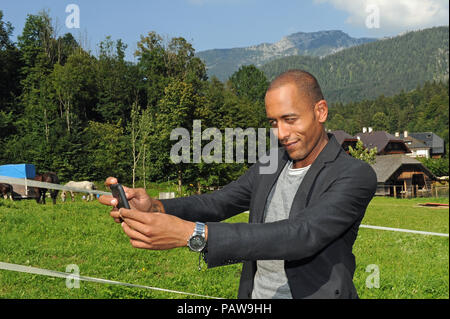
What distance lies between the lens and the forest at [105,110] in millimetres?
48156

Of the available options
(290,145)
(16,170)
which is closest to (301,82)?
(290,145)

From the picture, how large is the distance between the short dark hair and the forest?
43.5m

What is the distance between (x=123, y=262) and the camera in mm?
10336

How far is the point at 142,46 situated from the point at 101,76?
1567 cm

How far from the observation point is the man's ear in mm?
2268

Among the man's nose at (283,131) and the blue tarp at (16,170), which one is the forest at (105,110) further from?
the man's nose at (283,131)

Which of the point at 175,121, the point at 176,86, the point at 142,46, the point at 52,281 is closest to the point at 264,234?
the point at 52,281

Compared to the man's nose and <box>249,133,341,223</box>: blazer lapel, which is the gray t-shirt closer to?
<box>249,133,341,223</box>: blazer lapel

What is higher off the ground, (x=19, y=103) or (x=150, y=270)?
(x=19, y=103)

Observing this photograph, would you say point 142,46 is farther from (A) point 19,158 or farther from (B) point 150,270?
(B) point 150,270

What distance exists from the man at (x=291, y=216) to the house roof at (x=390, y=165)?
71872 millimetres

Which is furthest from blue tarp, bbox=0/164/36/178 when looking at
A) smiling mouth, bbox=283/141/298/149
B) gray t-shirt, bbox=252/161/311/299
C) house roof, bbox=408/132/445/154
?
house roof, bbox=408/132/445/154

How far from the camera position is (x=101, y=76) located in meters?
72.0

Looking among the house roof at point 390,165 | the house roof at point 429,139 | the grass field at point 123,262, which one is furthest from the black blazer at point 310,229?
the house roof at point 429,139
